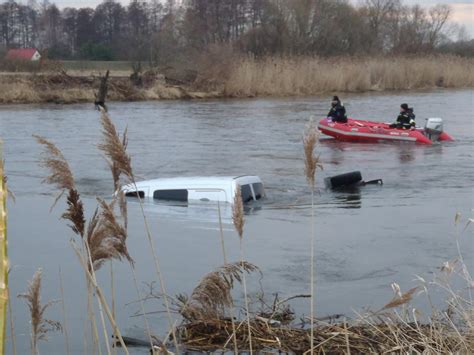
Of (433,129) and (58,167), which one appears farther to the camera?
(433,129)

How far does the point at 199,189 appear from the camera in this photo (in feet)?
48.8

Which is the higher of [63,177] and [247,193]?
[63,177]

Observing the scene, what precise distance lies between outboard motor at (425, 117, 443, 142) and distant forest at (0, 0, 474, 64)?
23984 mm

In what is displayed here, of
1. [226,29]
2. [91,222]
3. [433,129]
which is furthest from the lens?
[226,29]

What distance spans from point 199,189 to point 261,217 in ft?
3.97

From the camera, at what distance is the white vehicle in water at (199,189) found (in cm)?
1440

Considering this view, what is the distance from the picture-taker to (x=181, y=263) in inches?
434

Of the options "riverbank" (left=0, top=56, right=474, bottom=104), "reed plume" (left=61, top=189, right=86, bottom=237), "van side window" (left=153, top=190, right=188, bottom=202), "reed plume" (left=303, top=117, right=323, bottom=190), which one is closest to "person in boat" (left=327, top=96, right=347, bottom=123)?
"van side window" (left=153, top=190, right=188, bottom=202)

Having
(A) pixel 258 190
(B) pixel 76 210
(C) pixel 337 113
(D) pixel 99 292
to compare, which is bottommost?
(A) pixel 258 190

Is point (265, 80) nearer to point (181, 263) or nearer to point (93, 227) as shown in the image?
point (181, 263)

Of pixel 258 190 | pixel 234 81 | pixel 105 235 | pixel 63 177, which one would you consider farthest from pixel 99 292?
pixel 234 81

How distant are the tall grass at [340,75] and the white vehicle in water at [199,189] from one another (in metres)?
28.1

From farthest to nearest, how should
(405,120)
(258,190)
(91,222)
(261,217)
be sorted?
(405,120) < (258,190) < (261,217) < (91,222)

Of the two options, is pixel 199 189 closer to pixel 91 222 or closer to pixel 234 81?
pixel 91 222
